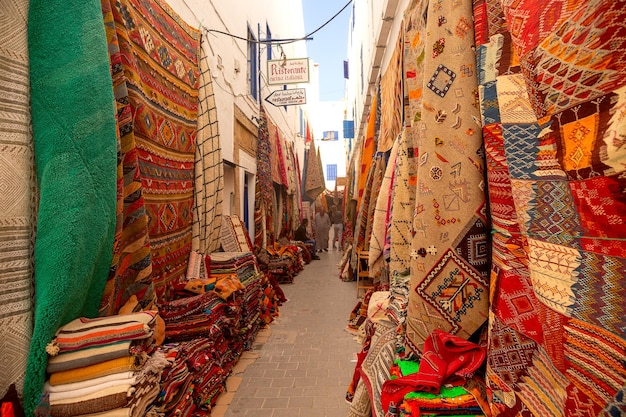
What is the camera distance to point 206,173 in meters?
3.16

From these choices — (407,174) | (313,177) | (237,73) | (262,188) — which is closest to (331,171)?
(313,177)

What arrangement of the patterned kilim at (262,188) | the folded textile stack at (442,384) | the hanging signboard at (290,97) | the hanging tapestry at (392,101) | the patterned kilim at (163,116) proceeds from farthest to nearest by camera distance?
the hanging signboard at (290,97) < the patterned kilim at (262,188) < the hanging tapestry at (392,101) < the patterned kilim at (163,116) < the folded textile stack at (442,384)

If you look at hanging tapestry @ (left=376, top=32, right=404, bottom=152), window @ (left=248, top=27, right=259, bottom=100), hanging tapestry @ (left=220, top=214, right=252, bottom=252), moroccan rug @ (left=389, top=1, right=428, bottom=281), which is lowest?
hanging tapestry @ (left=220, top=214, right=252, bottom=252)

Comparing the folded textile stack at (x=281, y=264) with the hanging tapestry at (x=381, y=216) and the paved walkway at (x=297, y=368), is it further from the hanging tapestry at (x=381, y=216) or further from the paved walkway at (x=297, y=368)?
the hanging tapestry at (x=381, y=216)

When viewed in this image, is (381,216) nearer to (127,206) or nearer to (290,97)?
(127,206)

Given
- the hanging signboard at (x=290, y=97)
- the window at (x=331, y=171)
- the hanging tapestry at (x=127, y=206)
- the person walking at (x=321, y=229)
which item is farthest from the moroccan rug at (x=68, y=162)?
the window at (x=331, y=171)

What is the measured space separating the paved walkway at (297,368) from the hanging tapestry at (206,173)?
1.19m

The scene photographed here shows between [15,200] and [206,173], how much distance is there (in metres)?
1.86

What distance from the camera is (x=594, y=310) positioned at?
2.29ft

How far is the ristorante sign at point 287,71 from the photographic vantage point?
6.48 m

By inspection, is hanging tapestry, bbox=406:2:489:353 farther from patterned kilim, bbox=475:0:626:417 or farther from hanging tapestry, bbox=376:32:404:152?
hanging tapestry, bbox=376:32:404:152

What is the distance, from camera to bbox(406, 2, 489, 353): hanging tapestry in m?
1.31

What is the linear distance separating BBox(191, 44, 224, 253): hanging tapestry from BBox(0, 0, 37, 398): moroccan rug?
170 cm

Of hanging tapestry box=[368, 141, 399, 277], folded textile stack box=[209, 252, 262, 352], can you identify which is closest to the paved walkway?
folded textile stack box=[209, 252, 262, 352]
